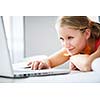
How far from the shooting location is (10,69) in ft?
3.68

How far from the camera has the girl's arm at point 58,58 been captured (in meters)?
1.14

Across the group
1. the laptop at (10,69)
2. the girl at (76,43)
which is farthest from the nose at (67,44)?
the laptop at (10,69)

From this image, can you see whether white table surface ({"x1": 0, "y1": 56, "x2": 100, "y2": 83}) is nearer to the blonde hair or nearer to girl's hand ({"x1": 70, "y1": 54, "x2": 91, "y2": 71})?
girl's hand ({"x1": 70, "y1": 54, "x2": 91, "y2": 71})

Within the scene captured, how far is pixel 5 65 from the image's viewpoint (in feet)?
3.67

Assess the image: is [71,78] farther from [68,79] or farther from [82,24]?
[82,24]

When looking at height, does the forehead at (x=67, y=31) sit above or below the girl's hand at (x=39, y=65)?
above

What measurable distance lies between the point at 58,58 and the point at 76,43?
0.37 ft

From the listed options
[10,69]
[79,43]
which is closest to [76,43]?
[79,43]

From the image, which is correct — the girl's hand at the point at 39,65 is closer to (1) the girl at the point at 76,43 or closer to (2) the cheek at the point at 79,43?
(1) the girl at the point at 76,43

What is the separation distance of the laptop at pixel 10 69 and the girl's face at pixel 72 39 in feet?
0.35
